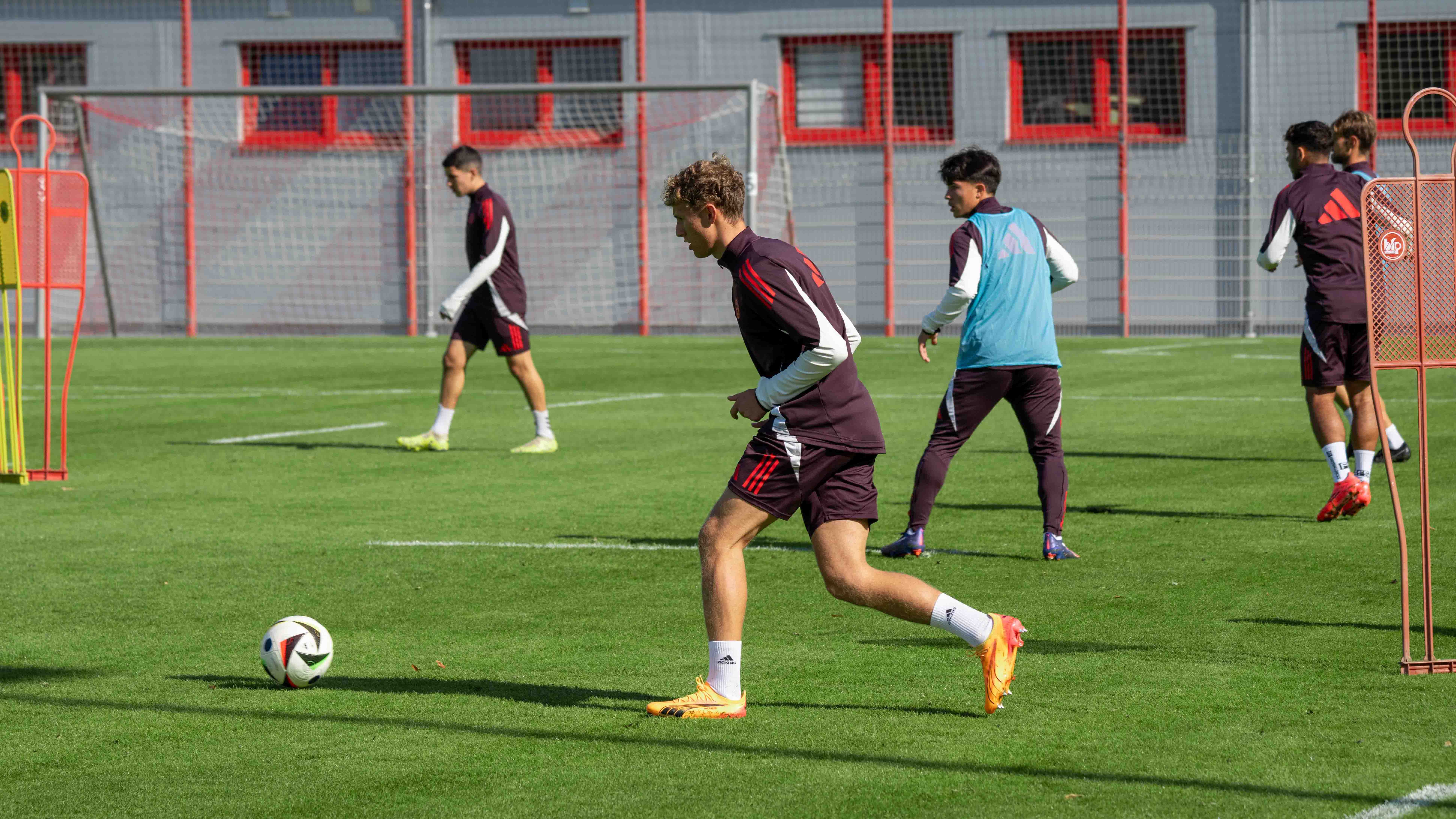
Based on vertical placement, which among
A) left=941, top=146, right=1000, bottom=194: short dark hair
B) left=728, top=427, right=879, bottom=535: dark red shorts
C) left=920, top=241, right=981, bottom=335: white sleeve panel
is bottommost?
left=728, top=427, right=879, bottom=535: dark red shorts

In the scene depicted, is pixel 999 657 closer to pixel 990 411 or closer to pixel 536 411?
pixel 990 411

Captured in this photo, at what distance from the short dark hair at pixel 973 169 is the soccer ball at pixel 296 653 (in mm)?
3661

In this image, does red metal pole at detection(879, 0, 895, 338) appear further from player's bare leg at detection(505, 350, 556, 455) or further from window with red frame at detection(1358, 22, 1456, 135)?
player's bare leg at detection(505, 350, 556, 455)

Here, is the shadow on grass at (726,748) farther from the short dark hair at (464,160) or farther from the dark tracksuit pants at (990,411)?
the short dark hair at (464,160)

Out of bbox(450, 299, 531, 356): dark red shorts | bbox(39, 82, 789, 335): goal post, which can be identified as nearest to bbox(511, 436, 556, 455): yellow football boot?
bbox(450, 299, 531, 356): dark red shorts

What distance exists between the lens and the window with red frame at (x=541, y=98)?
28062 millimetres

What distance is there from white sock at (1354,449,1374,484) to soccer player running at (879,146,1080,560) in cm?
216

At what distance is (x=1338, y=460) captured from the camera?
30.1ft

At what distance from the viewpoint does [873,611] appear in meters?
6.87

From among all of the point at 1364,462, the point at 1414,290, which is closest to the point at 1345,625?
the point at 1414,290

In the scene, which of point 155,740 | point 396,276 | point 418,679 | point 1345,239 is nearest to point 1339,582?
point 1345,239

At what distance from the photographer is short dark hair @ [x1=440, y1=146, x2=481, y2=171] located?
12.6 meters

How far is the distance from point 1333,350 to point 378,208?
69.1 feet

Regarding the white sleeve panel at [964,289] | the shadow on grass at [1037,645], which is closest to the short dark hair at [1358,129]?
the white sleeve panel at [964,289]
